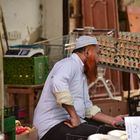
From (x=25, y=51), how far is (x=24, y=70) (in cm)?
22

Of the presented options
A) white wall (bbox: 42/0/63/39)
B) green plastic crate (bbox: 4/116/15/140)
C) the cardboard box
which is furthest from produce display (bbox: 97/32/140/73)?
white wall (bbox: 42/0/63/39)

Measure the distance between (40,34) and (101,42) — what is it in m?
2.01

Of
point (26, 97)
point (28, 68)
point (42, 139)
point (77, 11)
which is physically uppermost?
point (77, 11)

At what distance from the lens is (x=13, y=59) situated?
14.9 ft

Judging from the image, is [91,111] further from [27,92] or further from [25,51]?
[25,51]

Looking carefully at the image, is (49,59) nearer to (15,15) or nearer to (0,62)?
(15,15)

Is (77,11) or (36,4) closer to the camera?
(36,4)

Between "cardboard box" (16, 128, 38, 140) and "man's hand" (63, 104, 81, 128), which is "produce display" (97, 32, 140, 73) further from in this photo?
"cardboard box" (16, 128, 38, 140)

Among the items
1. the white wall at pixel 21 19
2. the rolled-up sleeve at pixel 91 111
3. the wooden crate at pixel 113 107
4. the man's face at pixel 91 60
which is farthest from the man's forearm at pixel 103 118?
the white wall at pixel 21 19

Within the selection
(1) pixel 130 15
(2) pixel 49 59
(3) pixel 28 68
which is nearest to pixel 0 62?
(3) pixel 28 68

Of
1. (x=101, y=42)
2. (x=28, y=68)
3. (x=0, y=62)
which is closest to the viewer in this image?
(x=0, y=62)

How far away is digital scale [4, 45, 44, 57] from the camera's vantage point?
179 inches

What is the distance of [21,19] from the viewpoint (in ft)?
17.6

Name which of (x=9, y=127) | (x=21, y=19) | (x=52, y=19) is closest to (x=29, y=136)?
(x=9, y=127)
